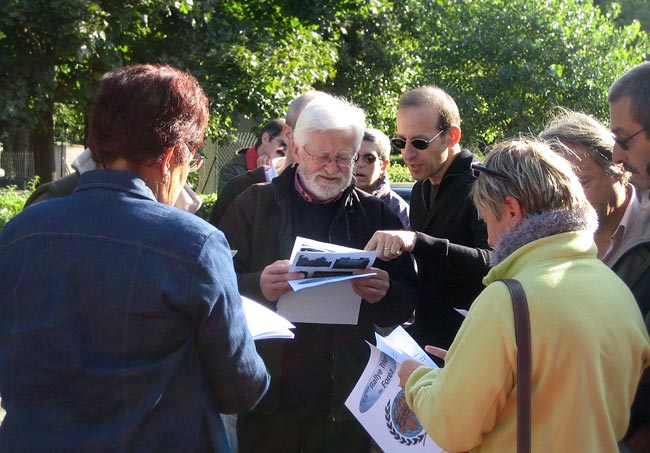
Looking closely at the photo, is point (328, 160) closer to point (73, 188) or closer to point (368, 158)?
point (73, 188)

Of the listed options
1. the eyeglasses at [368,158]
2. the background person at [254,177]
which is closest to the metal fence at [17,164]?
the eyeglasses at [368,158]

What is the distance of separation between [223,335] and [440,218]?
5.96 ft

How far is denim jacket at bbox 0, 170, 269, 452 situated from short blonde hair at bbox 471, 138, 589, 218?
0.80 meters

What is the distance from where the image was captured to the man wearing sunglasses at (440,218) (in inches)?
125

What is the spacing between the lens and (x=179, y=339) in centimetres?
192

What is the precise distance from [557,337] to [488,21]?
15820 mm

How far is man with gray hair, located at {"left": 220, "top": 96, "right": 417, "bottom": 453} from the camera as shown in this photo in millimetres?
3178

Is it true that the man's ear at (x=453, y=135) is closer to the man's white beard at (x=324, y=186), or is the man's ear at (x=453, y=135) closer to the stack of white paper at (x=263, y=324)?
the man's white beard at (x=324, y=186)

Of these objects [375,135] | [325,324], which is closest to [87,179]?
[325,324]

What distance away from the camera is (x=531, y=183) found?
6.96ft

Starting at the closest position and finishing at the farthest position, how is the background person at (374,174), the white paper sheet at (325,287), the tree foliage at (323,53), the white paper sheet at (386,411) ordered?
the white paper sheet at (386,411), the white paper sheet at (325,287), the background person at (374,174), the tree foliage at (323,53)

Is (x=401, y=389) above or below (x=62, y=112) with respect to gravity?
above

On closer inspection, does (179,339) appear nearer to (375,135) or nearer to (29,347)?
(29,347)

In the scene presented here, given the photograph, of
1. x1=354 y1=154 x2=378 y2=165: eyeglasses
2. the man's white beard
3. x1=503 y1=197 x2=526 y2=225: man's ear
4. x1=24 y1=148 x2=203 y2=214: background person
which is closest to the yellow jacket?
x1=503 y1=197 x2=526 y2=225: man's ear
